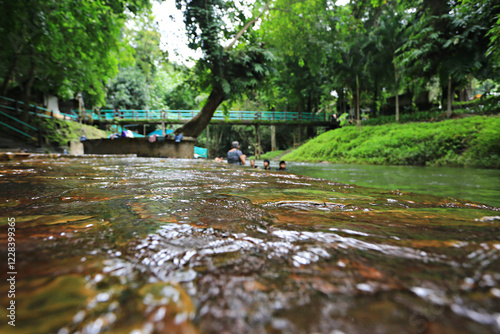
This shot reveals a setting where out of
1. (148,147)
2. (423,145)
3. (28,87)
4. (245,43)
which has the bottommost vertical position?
(423,145)

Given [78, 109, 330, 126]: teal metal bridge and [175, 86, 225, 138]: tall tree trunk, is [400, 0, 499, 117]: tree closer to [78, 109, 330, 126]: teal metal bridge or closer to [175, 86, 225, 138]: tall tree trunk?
[175, 86, 225, 138]: tall tree trunk

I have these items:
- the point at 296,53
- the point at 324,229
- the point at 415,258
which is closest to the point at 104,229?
the point at 324,229

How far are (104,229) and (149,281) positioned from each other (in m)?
0.40

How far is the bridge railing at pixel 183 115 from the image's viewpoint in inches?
788

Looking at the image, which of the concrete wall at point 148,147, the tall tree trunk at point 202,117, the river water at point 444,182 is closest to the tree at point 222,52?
the tall tree trunk at point 202,117

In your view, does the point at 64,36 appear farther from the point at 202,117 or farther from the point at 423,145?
the point at 423,145

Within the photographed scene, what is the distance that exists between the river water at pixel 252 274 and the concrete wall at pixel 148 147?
858 centimetres

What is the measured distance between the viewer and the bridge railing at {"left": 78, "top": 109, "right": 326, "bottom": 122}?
20023 millimetres

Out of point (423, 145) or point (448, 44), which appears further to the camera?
point (448, 44)

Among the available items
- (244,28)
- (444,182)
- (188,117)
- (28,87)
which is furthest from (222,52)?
(188,117)

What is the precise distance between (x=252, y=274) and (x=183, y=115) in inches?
910

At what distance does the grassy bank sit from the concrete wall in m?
8.93

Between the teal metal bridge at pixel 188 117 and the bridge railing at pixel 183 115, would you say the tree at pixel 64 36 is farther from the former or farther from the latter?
the bridge railing at pixel 183 115

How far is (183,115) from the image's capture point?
22109mm
